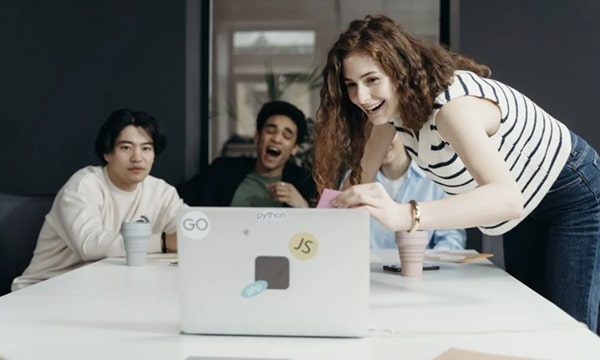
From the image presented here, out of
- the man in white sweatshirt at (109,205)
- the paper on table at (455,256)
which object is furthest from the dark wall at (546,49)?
the man in white sweatshirt at (109,205)

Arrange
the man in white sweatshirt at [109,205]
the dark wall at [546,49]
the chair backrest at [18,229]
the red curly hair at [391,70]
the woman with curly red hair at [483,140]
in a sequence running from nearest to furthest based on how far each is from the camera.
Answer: the woman with curly red hair at [483,140]
the red curly hair at [391,70]
the man in white sweatshirt at [109,205]
the chair backrest at [18,229]
the dark wall at [546,49]

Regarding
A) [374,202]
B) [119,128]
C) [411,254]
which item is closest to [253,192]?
[119,128]

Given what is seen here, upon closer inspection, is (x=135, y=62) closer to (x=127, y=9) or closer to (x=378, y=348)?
(x=127, y=9)

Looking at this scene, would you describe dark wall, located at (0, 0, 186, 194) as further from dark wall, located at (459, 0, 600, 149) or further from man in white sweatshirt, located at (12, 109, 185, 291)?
dark wall, located at (459, 0, 600, 149)

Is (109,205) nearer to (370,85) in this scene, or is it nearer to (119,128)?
(119,128)

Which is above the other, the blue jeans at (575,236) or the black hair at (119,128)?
the black hair at (119,128)

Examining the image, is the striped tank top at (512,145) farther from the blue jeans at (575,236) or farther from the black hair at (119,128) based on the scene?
the black hair at (119,128)

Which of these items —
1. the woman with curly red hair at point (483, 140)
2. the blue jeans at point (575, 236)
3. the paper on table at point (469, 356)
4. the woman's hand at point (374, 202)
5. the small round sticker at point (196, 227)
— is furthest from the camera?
the blue jeans at point (575, 236)

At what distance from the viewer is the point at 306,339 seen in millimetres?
1029

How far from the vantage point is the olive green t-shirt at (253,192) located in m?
3.44

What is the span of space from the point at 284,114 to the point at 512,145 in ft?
6.46

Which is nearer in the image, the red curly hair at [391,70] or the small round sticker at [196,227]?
the small round sticker at [196,227]

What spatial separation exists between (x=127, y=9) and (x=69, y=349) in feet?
9.29

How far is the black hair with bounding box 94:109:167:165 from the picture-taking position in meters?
2.75
